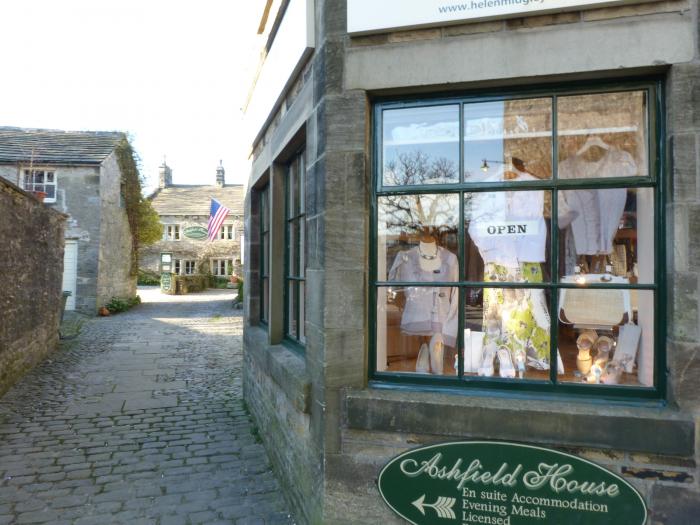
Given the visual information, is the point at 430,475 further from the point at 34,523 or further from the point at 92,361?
the point at 92,361

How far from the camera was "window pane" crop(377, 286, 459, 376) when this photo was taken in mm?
3057

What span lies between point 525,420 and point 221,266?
133ft

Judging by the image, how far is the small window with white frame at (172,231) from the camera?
42.4m

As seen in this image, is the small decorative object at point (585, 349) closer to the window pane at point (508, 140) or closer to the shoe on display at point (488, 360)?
the shoe on display at point (488, 360)

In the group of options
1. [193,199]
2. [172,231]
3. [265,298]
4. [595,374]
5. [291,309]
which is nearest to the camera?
[595,374]

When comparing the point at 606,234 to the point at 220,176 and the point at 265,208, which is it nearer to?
the point at 265,208

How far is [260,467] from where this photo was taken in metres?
4.58

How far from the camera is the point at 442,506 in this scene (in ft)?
8.88

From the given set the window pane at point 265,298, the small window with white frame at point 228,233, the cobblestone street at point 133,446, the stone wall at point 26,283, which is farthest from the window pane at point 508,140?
the small window with white frame at point 228,233

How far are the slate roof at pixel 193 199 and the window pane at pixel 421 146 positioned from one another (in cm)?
4160

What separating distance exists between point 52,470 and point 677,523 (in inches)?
192

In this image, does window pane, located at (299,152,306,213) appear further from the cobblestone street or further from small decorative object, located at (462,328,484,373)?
the cobblestone street

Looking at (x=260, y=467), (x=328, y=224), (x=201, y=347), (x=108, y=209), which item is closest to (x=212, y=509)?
(x=260, y=467)

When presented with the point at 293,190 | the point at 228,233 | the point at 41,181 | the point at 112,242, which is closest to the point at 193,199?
the point at 228,233
